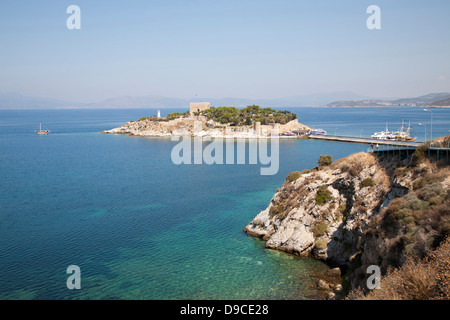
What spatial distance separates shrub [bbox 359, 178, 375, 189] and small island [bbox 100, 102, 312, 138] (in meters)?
99.0

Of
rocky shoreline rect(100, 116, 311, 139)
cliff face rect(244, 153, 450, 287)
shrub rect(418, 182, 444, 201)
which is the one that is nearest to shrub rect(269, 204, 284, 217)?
cliff face rect(244, 153, 450, 287)

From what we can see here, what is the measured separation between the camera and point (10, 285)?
26.4 metres

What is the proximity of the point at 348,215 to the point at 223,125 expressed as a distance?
369 feet

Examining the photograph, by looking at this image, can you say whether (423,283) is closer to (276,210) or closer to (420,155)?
(420,155)

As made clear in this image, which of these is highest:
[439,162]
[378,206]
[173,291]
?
[439,162]

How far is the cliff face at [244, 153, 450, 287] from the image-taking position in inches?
951

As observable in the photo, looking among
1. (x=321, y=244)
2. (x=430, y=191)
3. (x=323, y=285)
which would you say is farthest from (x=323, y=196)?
(x=430, y=191)

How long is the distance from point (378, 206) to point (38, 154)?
8939 centimetres

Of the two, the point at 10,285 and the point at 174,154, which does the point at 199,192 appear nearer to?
the point at 10,285

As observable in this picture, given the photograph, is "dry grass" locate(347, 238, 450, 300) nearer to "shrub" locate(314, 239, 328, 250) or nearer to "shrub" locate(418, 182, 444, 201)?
"shrub" locate(418, 182, 444, 201)

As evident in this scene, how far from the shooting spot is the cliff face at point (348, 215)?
2417cm

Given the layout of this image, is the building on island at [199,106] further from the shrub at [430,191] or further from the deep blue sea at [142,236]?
the shrub at [430,191]
